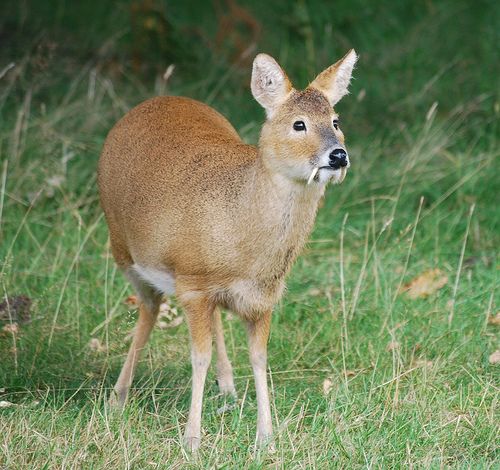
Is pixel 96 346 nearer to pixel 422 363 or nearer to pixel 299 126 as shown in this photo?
pixel 422 363

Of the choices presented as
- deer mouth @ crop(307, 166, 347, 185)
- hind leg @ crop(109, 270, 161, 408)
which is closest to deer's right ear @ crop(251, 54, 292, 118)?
deer mouth @ crop(307, 166, 347, 185)

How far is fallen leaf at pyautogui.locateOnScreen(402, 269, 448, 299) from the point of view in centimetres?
664

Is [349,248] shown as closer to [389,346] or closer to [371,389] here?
[389,346]

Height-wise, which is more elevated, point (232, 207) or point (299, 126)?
point (299, 126)

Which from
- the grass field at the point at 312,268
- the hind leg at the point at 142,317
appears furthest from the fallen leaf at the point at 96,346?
the hind leg at the point at 142,317

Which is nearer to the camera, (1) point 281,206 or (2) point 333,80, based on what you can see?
(1) point 281,206

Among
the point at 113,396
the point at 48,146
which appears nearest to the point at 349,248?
the point at 48,146

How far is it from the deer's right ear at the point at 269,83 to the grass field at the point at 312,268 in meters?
1.24

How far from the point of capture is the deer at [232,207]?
500cm

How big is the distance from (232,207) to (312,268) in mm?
2034

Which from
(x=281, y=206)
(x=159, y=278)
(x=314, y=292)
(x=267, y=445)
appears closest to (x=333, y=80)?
(x=281, y=206)

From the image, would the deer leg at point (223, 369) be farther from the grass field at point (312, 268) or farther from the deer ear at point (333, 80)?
the deer ear at point (333, 80)

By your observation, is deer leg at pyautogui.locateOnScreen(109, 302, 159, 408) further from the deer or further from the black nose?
the black nose

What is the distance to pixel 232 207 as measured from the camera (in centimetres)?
516
